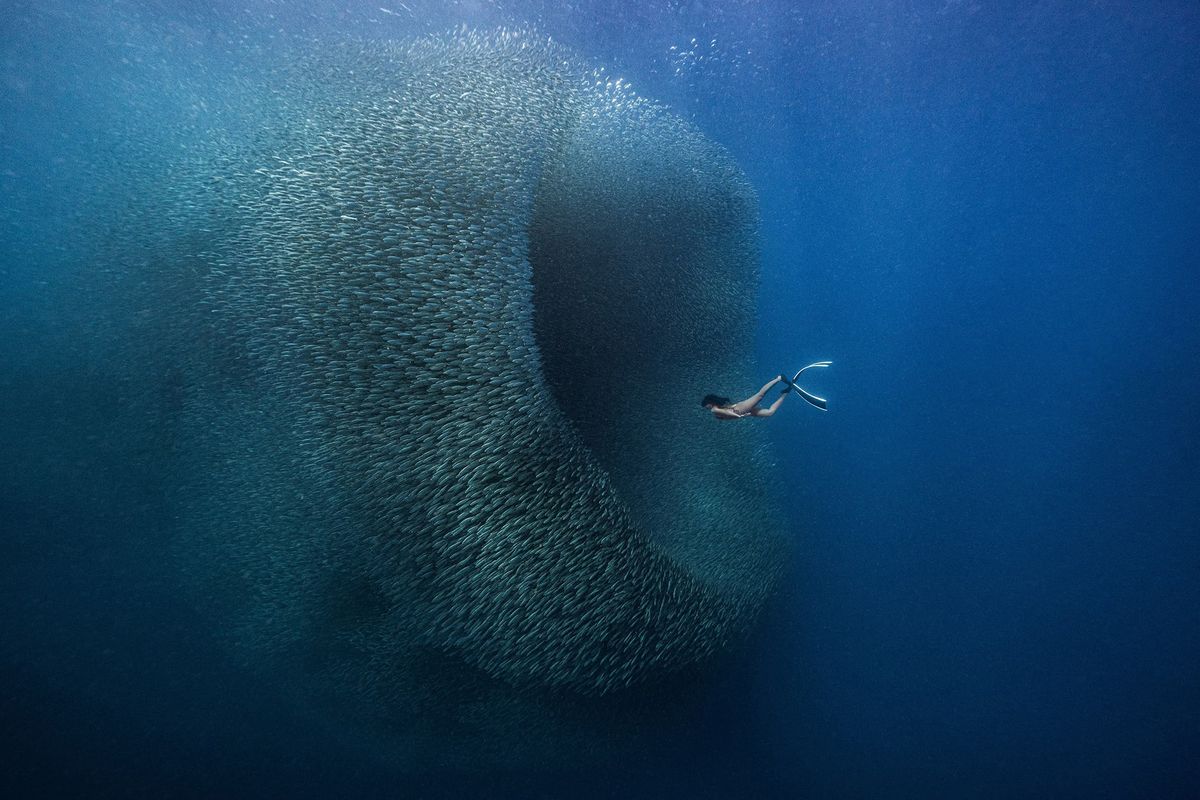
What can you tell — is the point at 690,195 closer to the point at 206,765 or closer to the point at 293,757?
the point at 293,757

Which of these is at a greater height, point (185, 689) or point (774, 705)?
point (185, 689)

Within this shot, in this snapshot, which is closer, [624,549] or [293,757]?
[624,549]

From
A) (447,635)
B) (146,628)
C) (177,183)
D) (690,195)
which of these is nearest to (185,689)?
(146,628)

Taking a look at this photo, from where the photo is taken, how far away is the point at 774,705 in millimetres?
3482

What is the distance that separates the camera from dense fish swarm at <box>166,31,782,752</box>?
235 cm

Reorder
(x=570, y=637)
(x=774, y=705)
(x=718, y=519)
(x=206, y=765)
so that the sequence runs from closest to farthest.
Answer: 1. (x=570, y=637)
2. (x=206, y=765)
3. (x=718, y=519)
4. (x=774, y=705)

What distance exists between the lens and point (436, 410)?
7.63ft

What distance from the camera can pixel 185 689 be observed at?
275 centimetres


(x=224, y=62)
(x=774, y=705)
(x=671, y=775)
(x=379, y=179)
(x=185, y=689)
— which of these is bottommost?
(x=671, y=775)

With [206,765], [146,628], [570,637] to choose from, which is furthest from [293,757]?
[570,637]

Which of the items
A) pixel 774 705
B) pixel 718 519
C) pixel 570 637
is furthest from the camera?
pixel 774 705

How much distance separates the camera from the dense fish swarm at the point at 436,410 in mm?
2352

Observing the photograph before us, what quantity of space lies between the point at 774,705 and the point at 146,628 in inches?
149

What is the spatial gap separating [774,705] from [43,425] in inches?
186
